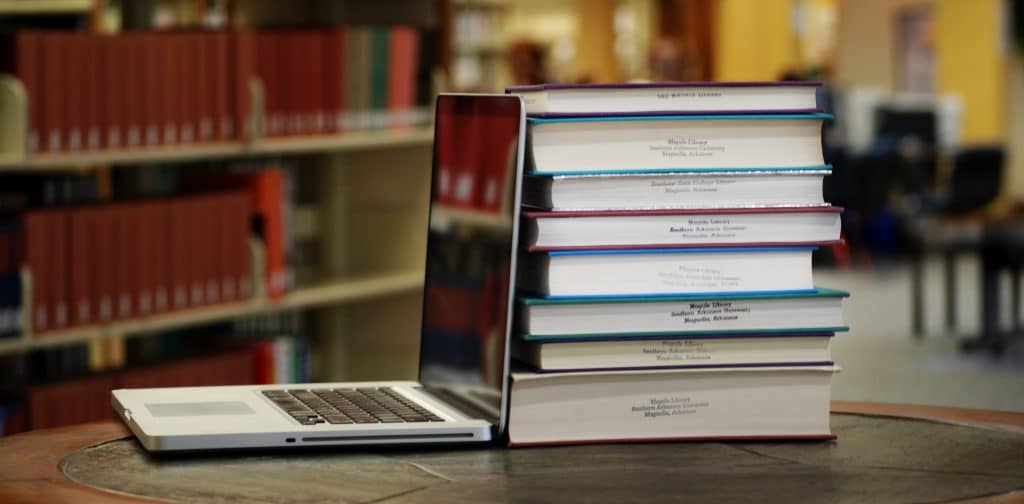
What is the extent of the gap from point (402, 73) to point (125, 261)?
1.23 m

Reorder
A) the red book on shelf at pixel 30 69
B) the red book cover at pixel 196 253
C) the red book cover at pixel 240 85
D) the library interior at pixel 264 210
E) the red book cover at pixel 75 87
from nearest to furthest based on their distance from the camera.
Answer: the library interior at pixel 264 210 < the red book on shelf at pixel 30 69 < the red book cover at pixel 75 87 < the red book cover at pixel 196 253 < the red book cover at pixel 240 85

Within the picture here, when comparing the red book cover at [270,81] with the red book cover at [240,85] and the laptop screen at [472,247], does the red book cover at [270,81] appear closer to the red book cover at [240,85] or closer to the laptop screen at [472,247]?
the red book cover at [240,85]

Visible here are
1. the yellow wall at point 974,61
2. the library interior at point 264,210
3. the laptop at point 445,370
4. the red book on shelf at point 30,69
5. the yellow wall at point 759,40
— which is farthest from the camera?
the yellow wall at point 759,40

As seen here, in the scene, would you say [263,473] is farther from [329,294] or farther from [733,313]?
[329,294]

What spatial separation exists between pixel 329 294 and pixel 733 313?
3.26 m

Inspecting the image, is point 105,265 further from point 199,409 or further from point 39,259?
point 199,409

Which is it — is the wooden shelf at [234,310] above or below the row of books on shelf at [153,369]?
above

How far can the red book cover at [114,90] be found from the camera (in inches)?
158

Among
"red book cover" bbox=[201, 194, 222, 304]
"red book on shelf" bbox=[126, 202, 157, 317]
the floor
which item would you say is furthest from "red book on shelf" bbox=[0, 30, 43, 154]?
the floor

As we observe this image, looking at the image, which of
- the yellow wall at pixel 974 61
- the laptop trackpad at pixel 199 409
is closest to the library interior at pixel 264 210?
the laptop trackpad at pixel 199 409

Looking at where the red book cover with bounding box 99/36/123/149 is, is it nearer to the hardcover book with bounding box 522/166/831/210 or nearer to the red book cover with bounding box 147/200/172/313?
the red book cover with bounding box 147/200/172/313

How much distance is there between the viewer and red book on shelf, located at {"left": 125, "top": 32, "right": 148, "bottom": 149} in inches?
160

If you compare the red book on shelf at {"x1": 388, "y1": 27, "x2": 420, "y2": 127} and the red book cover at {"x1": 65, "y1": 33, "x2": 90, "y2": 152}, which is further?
the red book on shelf at {"x1": 388, "y1": 27, "x2": 420, "y2": 127}

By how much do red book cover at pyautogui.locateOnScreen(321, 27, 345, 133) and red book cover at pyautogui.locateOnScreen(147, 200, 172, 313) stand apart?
2.25 feet
